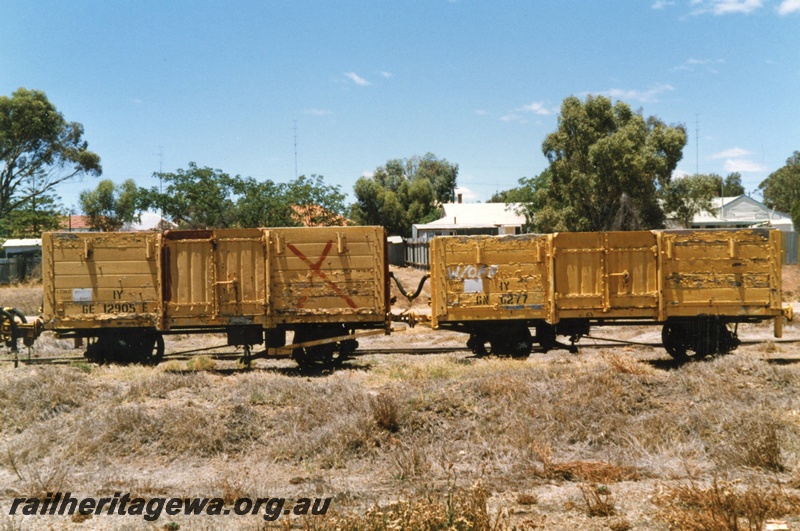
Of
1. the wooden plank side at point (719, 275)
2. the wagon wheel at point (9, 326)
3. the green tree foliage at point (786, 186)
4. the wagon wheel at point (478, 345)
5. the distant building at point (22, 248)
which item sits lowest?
the wagon wheel at point (478, 345)

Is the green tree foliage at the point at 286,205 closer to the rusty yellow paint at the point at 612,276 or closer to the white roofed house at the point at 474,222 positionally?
the white roofed house at the point at 474,222

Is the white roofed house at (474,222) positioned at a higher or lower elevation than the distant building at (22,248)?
higher

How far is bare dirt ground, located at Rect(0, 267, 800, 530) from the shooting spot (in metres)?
5.58

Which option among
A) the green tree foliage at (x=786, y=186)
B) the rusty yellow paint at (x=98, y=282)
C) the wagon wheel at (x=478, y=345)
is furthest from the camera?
the green tree foliage at (x=786, y=186)

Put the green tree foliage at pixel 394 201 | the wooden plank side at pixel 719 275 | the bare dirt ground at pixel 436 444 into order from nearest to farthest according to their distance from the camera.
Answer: the bare dirt ground at pixel 436 444, the wooden plank side at pixel 719 275, the green tree foliage at pixel 394 201

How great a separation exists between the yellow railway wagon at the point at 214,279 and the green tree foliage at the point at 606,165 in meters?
24.5

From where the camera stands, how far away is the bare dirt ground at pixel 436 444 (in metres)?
5.58

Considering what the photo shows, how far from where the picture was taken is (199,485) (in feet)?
21.9

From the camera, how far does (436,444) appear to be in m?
7.93

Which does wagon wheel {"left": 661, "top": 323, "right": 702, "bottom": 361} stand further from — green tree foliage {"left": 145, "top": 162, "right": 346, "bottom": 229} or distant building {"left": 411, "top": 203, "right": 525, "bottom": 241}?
distant building {"left": 411, "top": 203, "right": 525, "bottom": 241}

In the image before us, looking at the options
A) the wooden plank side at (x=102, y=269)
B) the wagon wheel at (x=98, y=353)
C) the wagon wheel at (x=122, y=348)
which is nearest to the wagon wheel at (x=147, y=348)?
the wagon wheel at (x=122, y=348)

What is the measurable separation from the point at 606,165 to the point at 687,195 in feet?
30.1

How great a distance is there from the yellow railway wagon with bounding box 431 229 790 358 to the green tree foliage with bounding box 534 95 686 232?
2187cm

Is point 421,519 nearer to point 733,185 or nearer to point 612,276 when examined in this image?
point 612,276
